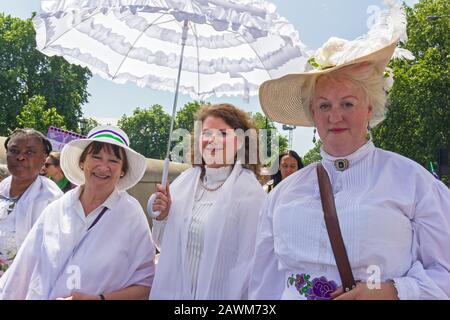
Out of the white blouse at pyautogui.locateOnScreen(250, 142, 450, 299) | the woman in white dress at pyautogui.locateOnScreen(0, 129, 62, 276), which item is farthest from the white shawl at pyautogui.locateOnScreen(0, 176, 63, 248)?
the white blouse at pyautogui.locateOnScreen(250, 142, 450, 299)

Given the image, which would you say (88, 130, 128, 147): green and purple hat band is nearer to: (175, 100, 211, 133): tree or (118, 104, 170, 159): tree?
(175, 100, 211, 133): tree

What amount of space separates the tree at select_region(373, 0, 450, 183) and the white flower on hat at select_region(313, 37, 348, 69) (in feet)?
65.4

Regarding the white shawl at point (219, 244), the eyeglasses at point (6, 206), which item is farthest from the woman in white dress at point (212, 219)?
the eyeglasses at point (6, 206)

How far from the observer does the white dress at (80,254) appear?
2594 mm

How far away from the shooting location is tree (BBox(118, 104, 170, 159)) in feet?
233

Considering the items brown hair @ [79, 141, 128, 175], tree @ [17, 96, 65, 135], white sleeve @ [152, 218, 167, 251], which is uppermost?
tree @ [17, 96, 65, 135]

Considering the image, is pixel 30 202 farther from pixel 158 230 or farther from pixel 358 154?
pixel 358 154

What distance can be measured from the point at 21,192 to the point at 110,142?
3.25ft

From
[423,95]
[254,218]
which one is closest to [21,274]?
[254,218]

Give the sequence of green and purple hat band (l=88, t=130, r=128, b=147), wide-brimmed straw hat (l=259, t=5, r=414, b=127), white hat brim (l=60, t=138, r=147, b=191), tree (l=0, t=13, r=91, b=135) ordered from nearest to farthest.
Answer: wide-brimmed straw hat (l=259, t=5, r=414, b=127) → green and purple hat band (l=88, t=130, r=128, b=147) → white hat brim (l=60, t=138, r=147, b=191) → tree (l=0, t=13, r=91, b=135)

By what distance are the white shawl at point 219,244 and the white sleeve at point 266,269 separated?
0.13m

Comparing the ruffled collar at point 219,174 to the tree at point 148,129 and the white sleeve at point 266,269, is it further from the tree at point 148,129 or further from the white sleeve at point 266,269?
the tree at point 148,129

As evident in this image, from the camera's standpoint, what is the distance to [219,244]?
2488mm
